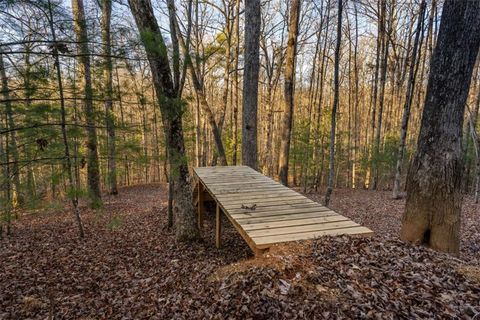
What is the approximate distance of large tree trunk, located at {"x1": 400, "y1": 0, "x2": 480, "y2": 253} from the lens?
3.25m

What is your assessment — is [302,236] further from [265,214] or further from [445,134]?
[445,134]

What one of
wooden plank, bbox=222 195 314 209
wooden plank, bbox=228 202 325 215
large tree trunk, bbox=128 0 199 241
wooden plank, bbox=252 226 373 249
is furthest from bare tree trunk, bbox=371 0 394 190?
wooden plank, bbox=252 226 373 249

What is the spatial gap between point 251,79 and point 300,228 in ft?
15.9

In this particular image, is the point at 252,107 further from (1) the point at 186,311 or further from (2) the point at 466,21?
(1) the point at 186,311

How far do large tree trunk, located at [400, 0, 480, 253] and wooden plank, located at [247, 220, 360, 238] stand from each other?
1218mm

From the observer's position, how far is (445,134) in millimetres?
3389

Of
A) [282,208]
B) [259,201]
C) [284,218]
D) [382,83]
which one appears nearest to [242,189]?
[259,201]

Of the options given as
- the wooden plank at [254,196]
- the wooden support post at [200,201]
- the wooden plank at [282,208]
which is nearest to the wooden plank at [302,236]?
the wooden plank at [282,208]

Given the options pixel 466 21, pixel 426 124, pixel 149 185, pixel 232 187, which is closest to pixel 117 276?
pixel 232 187

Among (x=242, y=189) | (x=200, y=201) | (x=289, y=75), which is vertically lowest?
(x=200, y=201)

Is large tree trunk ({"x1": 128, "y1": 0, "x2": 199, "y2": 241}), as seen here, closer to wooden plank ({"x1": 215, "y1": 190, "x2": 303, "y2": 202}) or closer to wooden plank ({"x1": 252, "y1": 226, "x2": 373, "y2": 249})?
wooden plank ({"x1": 215, "y1": 190, "x2": 303, "y2": 202})

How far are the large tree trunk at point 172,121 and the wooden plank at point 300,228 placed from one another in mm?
2011

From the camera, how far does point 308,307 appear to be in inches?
79.4

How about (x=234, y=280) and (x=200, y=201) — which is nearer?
(x=234, y=280)
